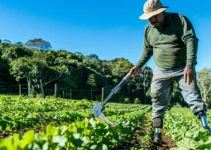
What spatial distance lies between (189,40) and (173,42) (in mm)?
356

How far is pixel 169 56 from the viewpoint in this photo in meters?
4.71

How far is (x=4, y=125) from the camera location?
5910 millimetres

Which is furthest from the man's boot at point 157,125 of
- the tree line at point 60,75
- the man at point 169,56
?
the tree line at point 60,75

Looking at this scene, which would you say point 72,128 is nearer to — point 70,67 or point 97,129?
point 97,129

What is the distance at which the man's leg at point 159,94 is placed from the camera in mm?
4859

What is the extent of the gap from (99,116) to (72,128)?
2264mm

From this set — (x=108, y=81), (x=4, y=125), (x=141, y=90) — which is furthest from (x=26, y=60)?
(x=4, y=125)

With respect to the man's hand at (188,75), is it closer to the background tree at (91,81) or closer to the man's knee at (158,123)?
the man's knee at (158,123)

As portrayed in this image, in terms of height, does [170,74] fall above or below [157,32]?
below

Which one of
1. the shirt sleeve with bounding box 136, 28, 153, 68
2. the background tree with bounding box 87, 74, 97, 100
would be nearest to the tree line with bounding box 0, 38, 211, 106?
the background tree with bounding box 87, 74, 97, 100

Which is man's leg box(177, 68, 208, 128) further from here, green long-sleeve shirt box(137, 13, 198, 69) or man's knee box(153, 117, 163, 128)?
man's knee box(153, 117, 163, 128)

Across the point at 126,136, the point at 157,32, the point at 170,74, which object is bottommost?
the point at 126,136

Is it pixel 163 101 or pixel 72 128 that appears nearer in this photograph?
pixel 72 128

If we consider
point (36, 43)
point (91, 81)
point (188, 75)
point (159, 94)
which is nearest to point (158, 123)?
point (159, 94)
